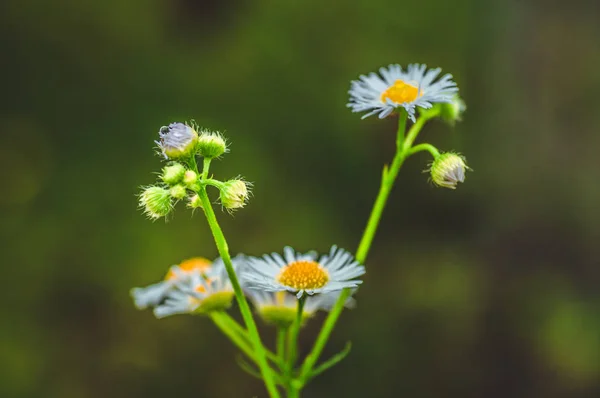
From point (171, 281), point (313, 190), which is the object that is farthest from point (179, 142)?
point (313, 190)

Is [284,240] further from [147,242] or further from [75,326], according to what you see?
[75,326]

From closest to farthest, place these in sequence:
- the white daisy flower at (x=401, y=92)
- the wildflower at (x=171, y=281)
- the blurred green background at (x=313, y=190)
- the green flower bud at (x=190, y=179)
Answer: the green flower bud at (x=190, y=179) → the white daisy flower at (x=401, y=92) → the wildflower at (x=171, y=281) → the blurred green background at (x=313, y=190)

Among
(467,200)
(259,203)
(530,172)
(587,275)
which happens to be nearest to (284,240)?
(259,203)

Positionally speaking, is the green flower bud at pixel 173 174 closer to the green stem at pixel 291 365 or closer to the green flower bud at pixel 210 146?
the green flower bud at pixel 210 146

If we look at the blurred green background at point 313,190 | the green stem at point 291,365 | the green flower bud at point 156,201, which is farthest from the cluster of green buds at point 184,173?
the blurred green background at point 313,190

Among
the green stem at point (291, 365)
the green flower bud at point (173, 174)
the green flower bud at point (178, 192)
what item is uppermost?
the green flower bud at point (173, 174)
